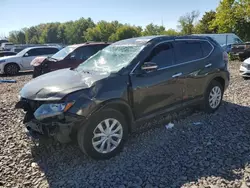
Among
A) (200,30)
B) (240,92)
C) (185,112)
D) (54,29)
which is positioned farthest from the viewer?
(54,29)

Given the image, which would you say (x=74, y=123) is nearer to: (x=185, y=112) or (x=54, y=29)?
(x=185, y=112)

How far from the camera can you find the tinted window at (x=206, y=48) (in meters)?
5.27

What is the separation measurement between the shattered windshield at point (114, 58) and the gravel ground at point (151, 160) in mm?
1328

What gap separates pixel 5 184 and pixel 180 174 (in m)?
2.33

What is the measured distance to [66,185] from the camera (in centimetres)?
319

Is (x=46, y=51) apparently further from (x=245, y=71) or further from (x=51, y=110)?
(x=51, y=110)

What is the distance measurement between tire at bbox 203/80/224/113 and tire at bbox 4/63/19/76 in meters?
11.8

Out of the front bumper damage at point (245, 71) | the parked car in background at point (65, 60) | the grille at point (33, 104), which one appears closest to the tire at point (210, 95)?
the grille at point (33, 104)

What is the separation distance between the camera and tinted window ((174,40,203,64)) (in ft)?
15.6

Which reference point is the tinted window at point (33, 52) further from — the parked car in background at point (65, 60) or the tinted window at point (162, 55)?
the tinted window at point (162, 55)

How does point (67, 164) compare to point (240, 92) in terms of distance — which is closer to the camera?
point (67, 164)

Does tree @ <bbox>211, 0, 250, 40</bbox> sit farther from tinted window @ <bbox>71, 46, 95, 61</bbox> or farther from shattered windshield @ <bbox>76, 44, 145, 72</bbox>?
shattered windshield @ <bbox>76, 44, 145, 72</bbox>

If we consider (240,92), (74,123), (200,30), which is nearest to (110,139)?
(74,123)

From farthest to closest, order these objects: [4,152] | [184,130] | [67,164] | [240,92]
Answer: [240,92], [184,130], [4,152], [67,164]
